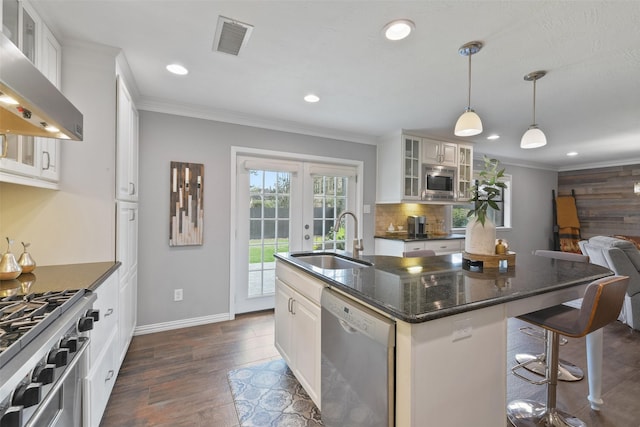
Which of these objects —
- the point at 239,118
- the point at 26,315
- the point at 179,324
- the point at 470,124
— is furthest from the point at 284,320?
the point at 239,118

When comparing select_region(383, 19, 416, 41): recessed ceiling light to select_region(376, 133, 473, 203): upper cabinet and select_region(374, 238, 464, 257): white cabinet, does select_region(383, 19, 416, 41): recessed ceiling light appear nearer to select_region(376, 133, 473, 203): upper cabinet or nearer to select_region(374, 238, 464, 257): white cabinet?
select_region(376, 133, 473, 203): upper cabinet

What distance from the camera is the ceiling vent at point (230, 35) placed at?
1687 mm

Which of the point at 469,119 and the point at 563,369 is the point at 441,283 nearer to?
the point at 469,119

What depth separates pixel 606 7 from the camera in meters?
1.49

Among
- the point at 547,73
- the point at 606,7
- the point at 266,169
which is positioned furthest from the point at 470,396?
the point at 266,169

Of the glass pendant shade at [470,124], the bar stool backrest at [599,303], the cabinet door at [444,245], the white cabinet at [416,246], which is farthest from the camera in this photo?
the cabinet door at [444,245]

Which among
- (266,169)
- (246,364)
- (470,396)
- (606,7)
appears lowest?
(246,364)

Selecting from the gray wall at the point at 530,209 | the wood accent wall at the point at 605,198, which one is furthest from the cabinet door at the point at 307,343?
the wood accent wall at the point at 605,198

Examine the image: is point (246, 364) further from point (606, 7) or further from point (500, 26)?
point (606, 7)

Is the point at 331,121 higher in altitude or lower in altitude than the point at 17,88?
higher

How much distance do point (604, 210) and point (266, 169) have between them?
278 inches

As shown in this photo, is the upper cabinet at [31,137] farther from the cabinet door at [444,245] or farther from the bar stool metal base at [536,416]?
the cabinet door at [444,245]

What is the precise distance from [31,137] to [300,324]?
6.02ft

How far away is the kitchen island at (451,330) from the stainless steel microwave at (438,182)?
2560 millimetres
